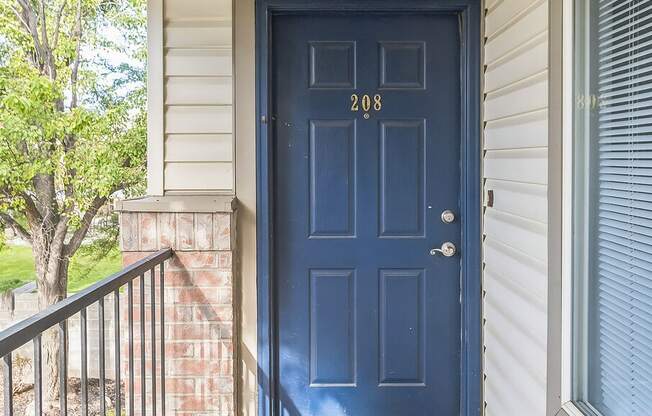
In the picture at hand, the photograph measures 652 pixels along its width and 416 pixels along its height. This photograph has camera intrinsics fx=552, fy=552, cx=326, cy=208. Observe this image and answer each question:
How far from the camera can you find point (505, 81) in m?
2.25

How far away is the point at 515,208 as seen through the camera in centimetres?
216

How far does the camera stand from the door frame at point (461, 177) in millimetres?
2545

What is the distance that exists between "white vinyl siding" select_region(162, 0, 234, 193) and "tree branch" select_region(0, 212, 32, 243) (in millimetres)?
5719

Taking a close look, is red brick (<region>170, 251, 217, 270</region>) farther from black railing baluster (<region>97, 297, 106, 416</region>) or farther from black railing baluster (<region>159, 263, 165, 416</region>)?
black railing baluster (<region>97, 297, 106, 416</region>)

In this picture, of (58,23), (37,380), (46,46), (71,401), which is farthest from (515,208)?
(71,401)

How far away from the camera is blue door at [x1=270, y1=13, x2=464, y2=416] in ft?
8.59

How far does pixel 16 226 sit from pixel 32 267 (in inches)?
30.9

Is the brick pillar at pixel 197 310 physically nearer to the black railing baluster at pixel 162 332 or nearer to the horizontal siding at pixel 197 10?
the black railing baluster at pixel 162 332

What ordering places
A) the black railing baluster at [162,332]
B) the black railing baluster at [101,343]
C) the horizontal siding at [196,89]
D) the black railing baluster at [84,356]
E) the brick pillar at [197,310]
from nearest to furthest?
the black railing baluster at [84,356]
the black railing baluster at [101,343]
the black railing baluster at [162,332]
the brick pillar at [197,310]
the horizontal siding at [196,89]

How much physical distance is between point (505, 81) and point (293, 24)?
40.2 inches

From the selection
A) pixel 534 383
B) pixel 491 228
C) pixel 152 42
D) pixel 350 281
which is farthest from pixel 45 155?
pixel 534 383

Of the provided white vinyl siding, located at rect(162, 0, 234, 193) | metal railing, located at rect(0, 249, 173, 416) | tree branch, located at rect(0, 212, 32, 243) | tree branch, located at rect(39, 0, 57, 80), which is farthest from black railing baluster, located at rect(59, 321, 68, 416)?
tree branch, located at rect(0, 212, 32, 243)

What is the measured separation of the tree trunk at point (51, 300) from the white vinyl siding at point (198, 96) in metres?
5.58

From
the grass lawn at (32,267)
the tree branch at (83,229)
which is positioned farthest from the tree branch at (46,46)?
the grass lawn at (32,267)
